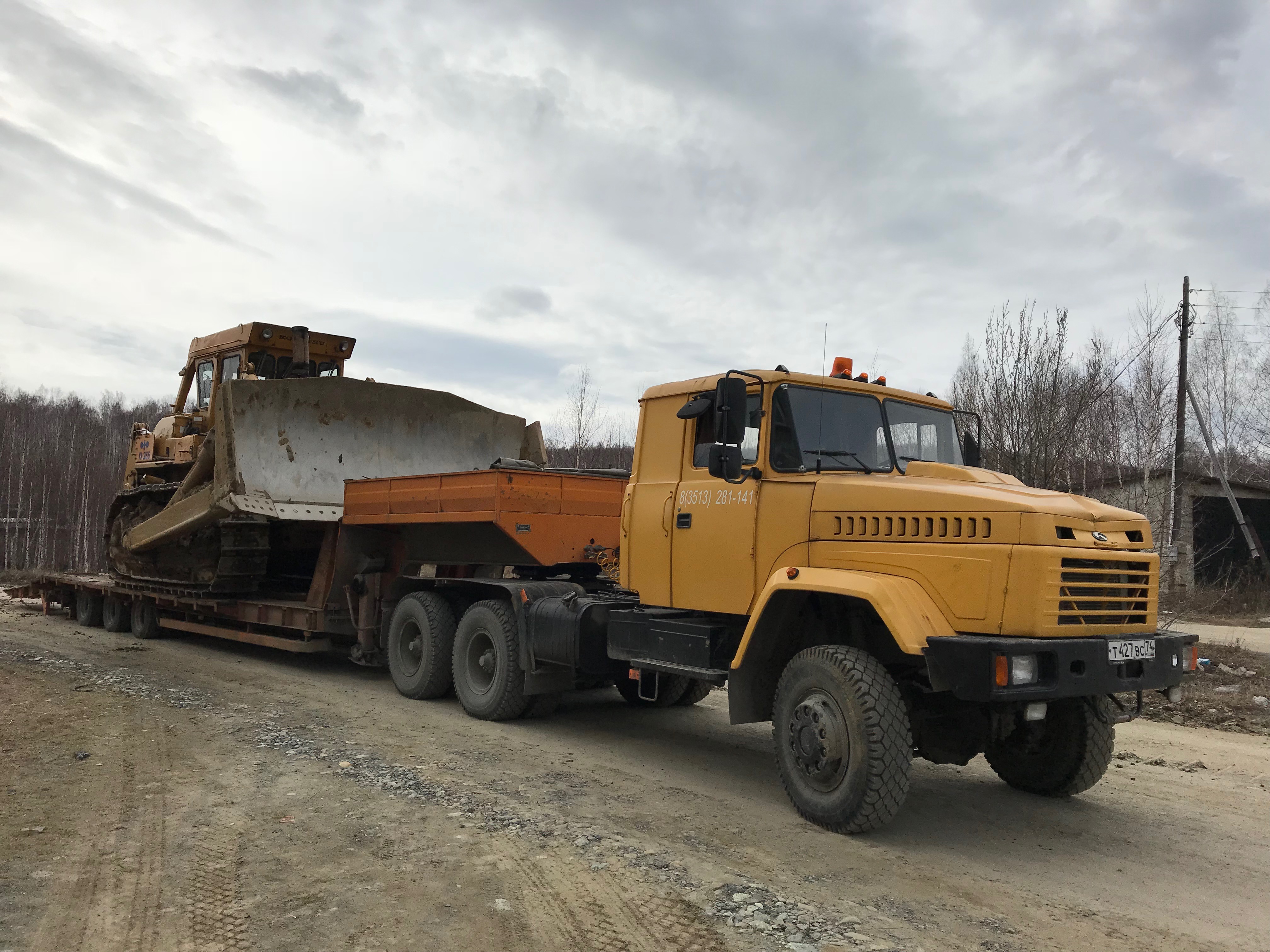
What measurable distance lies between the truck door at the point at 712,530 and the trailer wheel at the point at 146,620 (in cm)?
1007

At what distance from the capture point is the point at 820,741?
5160 mm

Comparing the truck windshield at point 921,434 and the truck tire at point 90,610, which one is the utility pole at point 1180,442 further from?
the truck tire at point 90,610

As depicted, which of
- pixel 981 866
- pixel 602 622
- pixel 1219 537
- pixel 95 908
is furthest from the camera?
pixel 1219 537

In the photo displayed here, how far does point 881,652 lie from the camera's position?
5566 millimetres

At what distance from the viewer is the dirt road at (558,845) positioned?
3867mm

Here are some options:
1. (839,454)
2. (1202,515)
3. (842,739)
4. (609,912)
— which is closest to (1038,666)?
(842,739)

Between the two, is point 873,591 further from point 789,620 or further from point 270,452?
point 270,452

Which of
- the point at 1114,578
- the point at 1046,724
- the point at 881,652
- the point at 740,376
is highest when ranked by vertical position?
the point at 740,376

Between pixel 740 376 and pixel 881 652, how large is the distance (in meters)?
1.92

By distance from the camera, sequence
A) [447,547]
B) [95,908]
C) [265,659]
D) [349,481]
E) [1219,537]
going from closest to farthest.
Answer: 1. [95,908]
2. [447,547]
3. [349,481]
4. [265,659]
5. [1219,537]

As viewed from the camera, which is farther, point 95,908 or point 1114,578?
point 1114,578

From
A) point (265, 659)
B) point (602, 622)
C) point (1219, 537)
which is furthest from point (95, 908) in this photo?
point (1219, 537)

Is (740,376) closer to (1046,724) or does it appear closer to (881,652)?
(881,652)

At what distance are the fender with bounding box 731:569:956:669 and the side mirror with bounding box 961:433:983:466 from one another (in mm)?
1812
